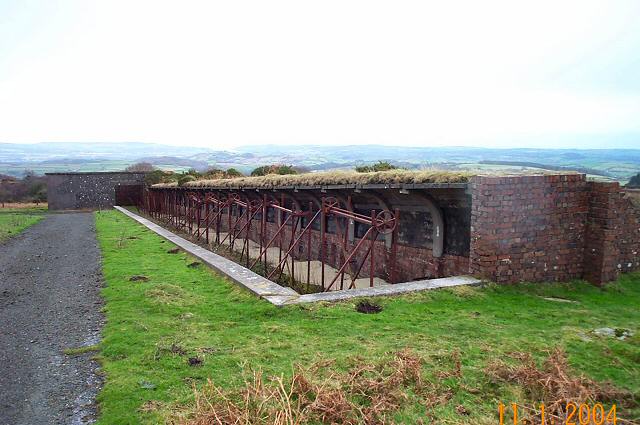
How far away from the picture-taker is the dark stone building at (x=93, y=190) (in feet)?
132

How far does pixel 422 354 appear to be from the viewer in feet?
14.9

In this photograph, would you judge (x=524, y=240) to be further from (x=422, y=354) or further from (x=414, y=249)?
(x=422, y=354)

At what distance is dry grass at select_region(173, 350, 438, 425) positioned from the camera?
3443 millimetres

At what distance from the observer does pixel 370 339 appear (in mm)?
5094

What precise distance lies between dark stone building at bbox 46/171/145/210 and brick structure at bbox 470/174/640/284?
3768 centimetres

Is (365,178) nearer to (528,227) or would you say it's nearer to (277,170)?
(528,227)

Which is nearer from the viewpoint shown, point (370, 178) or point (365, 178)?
point (370, 178)

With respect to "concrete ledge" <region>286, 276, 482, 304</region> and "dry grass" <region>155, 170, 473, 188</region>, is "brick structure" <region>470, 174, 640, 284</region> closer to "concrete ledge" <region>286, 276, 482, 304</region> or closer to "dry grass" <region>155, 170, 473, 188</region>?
"concrete ledge" <region>286, 276, 482, 304</region>

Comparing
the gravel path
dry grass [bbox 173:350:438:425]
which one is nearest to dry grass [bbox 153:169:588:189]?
dry grass [bbox 173:350:438:425]

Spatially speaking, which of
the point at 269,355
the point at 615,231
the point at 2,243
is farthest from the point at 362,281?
the point at 2,243

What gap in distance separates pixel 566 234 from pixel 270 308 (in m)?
4.83
